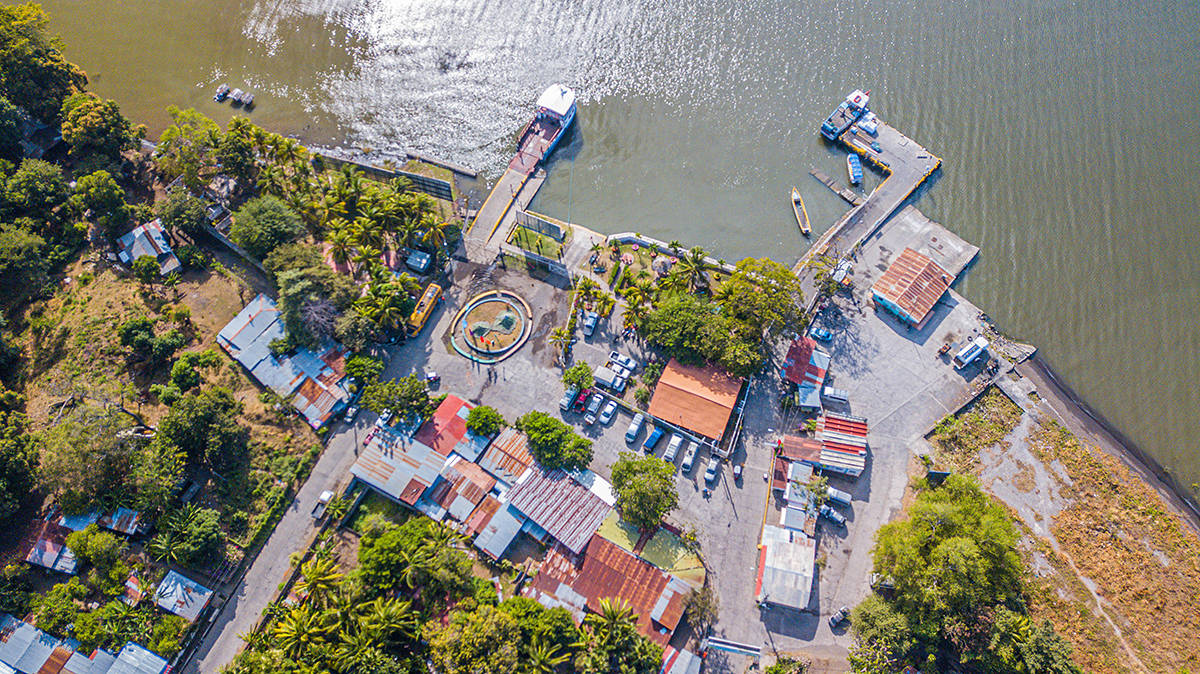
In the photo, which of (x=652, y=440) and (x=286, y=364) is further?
(x=286, y=364)

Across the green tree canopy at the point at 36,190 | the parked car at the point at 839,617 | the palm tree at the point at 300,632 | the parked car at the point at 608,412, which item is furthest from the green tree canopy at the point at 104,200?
the parked car at the point at 839,617

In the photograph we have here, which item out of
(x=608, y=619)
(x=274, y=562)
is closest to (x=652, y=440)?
(x=608, y=619)

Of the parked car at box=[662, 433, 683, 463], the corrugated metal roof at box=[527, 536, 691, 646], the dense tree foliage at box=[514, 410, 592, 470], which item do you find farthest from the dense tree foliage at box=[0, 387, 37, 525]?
the parked car at box=[662, 433, 683, 463]

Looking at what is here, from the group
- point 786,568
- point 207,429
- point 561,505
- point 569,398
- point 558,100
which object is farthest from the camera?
point 558,100

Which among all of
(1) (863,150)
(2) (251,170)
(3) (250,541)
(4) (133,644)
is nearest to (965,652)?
(1) (863,150)

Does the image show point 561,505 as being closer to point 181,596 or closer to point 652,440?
point 652,440

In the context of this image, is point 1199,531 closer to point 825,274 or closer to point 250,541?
point 825,274

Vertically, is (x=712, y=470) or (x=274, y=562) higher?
(x=712, y=470)
